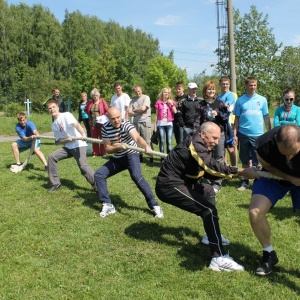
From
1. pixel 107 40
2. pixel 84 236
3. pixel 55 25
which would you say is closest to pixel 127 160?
pixel 84 236

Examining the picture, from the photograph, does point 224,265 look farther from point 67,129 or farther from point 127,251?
point 67,129

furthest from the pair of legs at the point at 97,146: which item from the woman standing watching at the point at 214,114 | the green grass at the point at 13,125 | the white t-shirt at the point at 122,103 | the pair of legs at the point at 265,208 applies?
the green grass at the point at 13,125

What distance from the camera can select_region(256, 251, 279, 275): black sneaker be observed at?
12.0 feet

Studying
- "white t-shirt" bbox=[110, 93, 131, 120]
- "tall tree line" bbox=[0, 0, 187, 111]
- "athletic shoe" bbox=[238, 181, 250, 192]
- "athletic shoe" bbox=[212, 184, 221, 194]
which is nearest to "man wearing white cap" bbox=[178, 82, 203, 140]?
"athletic shoe" bbox=[212, 184, 221, 194]

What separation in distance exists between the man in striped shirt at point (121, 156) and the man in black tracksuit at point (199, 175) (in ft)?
3.91

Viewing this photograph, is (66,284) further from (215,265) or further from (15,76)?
(15,76)

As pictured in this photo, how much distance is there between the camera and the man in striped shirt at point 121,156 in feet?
17.7

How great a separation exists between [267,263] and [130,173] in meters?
2.53

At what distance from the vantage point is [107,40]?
57062mm

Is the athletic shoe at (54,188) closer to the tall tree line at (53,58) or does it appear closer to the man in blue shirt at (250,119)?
the man in blue shirt at (250,119)

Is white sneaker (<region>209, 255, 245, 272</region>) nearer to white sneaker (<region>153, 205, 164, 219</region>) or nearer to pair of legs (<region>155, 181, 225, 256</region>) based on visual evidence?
pair of legs (<region>155, 181, 225, 256</region>)

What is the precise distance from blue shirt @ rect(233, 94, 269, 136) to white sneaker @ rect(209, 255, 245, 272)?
3.16 metres

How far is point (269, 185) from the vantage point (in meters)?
3.83

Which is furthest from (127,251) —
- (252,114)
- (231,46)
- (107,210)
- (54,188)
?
(231,46)
